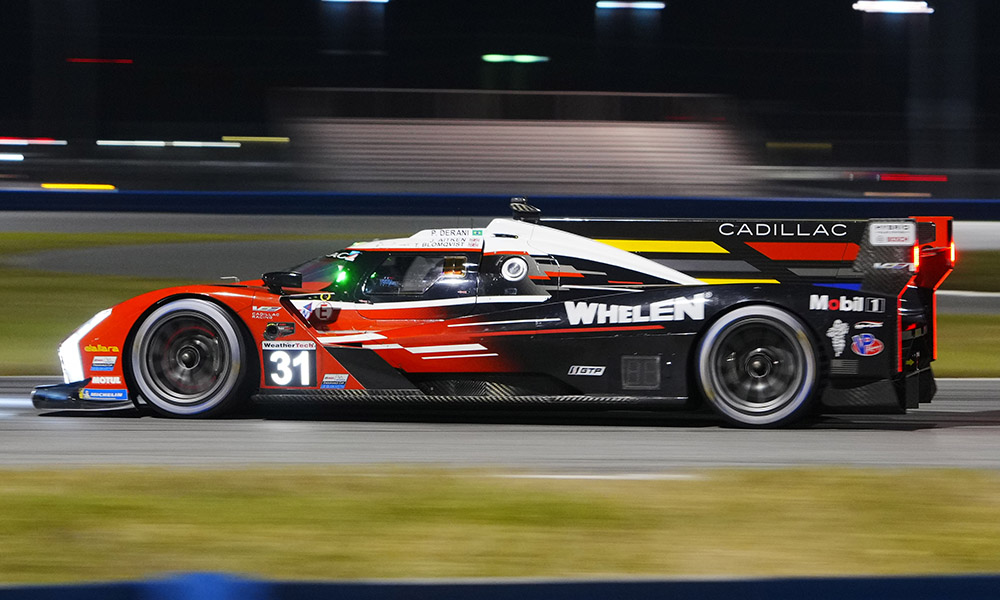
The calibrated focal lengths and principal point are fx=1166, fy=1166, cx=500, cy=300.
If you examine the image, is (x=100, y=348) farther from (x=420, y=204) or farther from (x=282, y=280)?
(x=420, y=204)

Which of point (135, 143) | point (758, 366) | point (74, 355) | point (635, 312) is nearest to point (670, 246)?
point (635, 312)

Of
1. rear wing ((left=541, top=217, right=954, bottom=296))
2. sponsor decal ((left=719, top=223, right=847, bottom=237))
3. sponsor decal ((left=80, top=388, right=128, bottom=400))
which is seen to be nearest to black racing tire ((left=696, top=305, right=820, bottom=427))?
rear wing ((left=541, top=217, right=954, bottom=296))

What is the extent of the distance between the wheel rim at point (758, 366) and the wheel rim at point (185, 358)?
2896mm

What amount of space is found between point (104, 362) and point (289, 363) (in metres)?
1.11

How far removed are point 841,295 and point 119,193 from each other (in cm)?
1628

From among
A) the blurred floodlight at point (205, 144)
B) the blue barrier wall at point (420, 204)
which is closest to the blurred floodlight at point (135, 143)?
the blurred floodlight at point (205, 144)

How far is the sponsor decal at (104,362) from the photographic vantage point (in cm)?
688

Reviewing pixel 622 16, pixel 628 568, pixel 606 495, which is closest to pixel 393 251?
pixel 606 495

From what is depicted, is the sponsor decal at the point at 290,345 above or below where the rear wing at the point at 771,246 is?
below

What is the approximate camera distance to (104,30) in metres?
38.8

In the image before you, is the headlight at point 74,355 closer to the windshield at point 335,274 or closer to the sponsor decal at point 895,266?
the windshield at point 335,274

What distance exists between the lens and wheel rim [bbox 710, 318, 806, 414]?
6.67m

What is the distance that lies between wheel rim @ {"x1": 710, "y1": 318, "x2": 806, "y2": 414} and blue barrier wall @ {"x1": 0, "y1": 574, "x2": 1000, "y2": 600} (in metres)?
4.22

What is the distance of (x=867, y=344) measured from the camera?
260 inches
